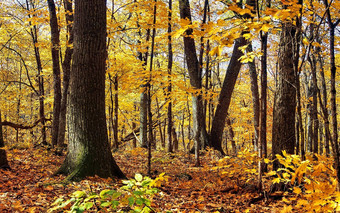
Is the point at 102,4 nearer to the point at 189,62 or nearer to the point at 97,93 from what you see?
the point at 97,93

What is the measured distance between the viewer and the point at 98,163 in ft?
14.5

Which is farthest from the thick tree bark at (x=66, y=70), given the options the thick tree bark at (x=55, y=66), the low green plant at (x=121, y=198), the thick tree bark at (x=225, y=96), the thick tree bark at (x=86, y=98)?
the low green plant at (x=121, y=198)

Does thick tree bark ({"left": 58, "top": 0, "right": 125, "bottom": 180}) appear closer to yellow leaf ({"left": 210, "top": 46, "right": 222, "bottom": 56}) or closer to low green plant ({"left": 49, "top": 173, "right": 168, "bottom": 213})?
low green plant ({"left": 49, "top": 173, "right": 168, "bottom": 213})

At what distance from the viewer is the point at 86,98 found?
4430 mm

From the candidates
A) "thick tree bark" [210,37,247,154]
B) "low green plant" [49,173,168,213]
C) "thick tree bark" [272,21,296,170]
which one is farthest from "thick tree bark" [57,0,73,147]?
"low green plant" [49,173,168,213]

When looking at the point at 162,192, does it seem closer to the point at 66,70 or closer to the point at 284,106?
the point at 284,106

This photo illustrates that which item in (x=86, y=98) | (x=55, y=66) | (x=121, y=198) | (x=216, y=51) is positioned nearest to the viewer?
(x=121, y=198)

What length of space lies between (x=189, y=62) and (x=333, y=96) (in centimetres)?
585

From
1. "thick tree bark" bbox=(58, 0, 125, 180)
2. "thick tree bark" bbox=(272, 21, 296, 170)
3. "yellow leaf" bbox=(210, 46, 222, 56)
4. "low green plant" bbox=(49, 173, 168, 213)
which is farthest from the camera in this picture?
"thick tree bark" bbox=(58, 0, 125, 180)

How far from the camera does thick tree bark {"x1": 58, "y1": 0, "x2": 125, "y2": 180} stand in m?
4.39

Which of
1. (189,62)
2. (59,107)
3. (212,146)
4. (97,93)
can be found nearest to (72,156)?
(97,93)

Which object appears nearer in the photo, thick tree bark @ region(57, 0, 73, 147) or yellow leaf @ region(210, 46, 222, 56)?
yellow leaf @ region(210, 46, 222, 56)

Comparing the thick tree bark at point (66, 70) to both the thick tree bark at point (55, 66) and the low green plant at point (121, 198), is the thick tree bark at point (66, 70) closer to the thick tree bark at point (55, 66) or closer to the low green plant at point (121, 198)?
the thick tree bark at point (55, 66)

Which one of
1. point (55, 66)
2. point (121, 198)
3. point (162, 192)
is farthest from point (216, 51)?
point (55, 66)
